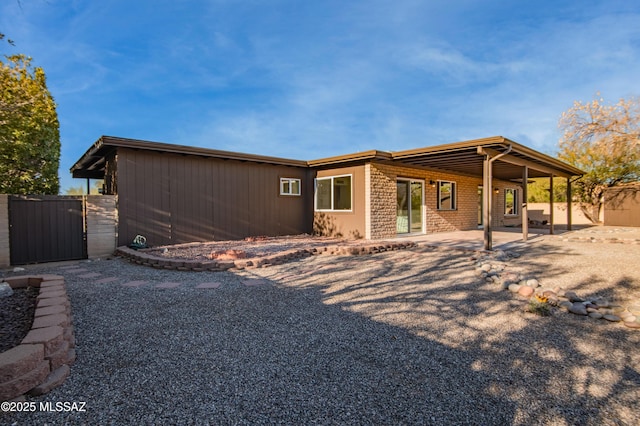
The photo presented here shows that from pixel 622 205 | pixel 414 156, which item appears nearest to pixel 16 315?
pixel 414 156

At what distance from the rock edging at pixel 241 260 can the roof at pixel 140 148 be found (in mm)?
2482

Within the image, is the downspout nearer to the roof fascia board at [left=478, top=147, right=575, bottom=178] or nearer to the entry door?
the roof fascia board at [left=478, top=147, right=575, bottom=178]

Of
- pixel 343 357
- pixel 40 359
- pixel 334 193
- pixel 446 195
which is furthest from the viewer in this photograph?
pixel 446 195

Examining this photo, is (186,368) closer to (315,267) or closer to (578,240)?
(315,267)

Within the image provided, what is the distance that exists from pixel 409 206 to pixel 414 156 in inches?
99.4

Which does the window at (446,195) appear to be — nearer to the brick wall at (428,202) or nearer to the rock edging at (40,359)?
the brick wall at (428,202)

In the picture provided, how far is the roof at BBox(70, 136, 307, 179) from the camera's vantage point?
7426 millimetres

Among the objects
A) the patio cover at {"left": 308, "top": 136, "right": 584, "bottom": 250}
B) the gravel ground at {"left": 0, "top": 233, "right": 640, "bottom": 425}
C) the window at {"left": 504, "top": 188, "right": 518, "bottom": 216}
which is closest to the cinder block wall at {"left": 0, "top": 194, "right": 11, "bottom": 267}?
the gravel ground at {"left": 0, "top": 233, "right": 640, "bottom": 425}

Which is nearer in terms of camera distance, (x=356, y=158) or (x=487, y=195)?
(x=487, y=195)

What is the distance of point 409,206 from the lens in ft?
36.4

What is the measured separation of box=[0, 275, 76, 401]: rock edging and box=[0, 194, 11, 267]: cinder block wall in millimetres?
5401

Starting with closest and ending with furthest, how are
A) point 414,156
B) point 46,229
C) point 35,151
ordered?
point 46,229, point 414,156, point 35,151

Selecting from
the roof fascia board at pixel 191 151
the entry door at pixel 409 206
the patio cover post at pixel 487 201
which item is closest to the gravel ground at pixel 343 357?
the patio cover post at pixel 487 201

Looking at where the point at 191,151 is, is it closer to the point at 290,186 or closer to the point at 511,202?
the point at 290,186
